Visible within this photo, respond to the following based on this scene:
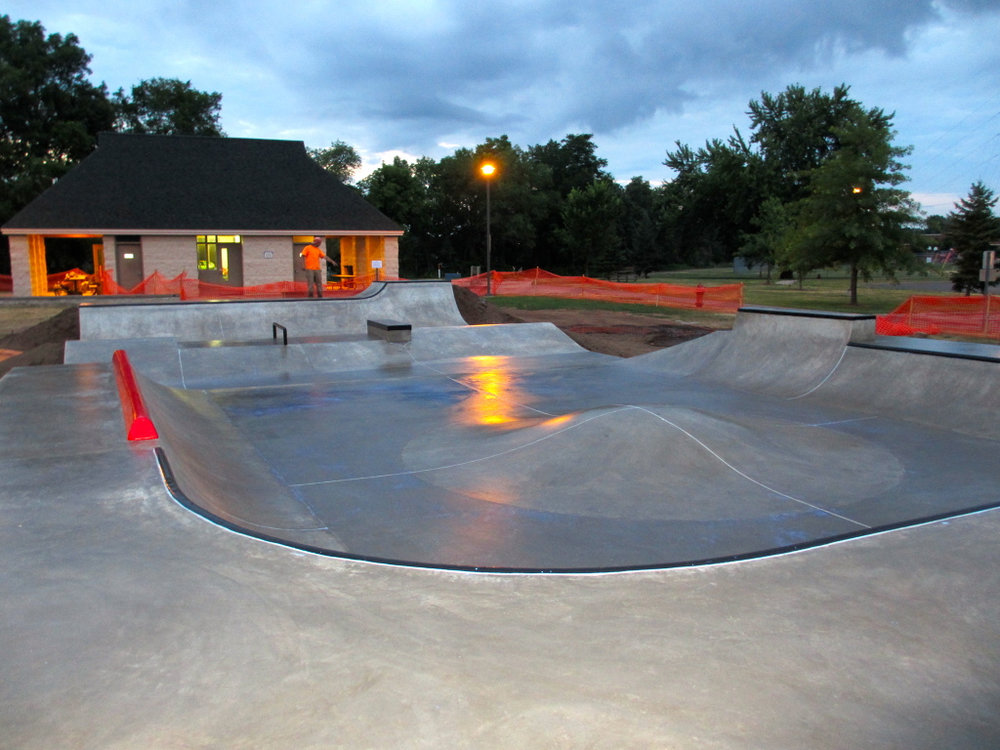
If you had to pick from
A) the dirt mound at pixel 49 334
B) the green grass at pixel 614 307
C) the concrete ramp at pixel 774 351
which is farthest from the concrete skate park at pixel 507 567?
the green grass at pixel 614 307

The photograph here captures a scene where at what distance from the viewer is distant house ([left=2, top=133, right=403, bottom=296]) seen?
3033 cm

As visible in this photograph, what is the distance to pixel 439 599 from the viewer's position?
12.5ft

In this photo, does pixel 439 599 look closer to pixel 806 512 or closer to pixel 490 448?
pixel 806 512

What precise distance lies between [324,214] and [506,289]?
9741 millimetres

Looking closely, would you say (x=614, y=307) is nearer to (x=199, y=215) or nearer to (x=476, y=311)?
(x=476, y=311)

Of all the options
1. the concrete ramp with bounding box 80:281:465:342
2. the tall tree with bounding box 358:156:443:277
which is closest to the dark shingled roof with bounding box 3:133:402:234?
the concrete ramp with bounding box 80:281:465:342

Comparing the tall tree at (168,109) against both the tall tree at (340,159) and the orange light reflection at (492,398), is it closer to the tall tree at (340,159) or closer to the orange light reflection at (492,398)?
the tall tree at (340,159)

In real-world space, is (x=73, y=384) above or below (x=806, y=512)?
above

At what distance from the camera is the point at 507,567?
4465 millimetres

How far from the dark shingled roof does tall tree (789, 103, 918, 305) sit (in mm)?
19623

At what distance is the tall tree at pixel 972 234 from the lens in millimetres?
37031

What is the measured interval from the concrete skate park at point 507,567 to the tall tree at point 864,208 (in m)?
22.4

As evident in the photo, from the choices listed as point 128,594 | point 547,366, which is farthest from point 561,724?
point 547,366

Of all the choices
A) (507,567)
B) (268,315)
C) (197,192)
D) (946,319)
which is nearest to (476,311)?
(268,315)
